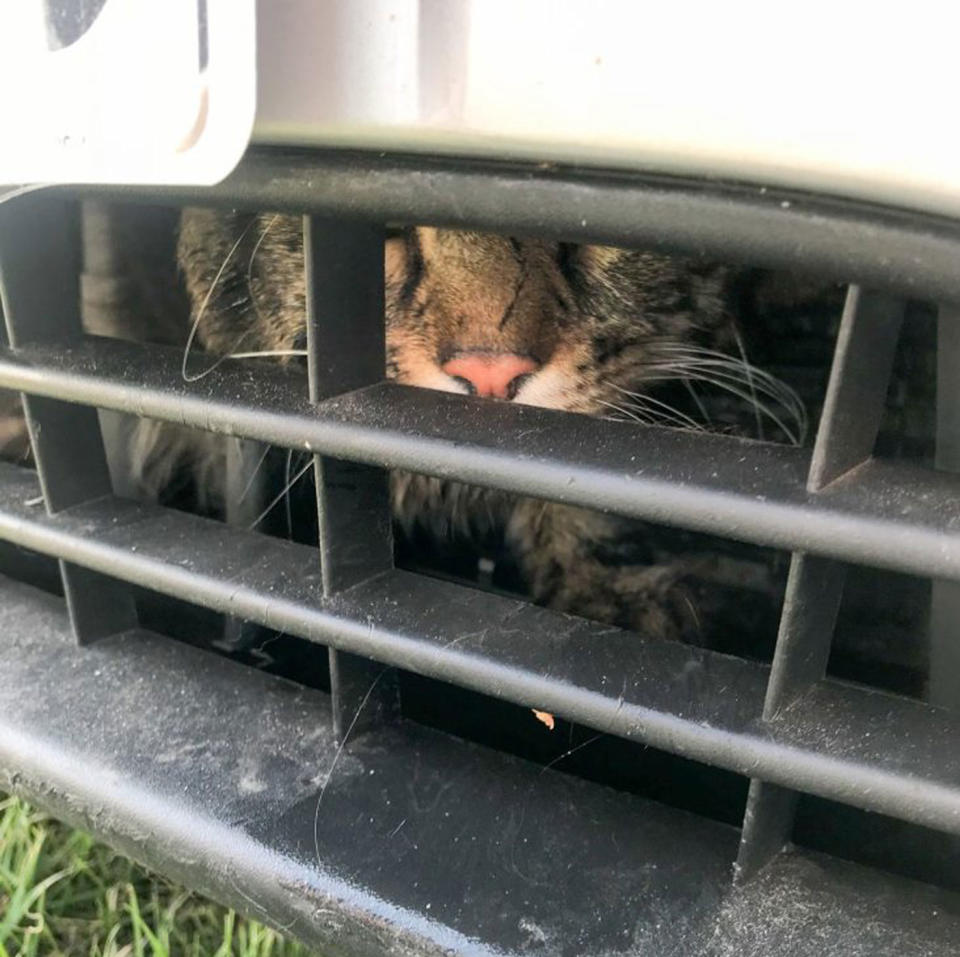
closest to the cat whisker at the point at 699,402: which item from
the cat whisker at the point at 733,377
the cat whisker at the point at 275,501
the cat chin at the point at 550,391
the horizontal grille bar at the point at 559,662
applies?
the cat whisker at the point at 733,377

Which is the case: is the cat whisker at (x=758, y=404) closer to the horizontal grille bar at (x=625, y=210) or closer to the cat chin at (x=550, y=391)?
the cat chin at (x=550, y=391)

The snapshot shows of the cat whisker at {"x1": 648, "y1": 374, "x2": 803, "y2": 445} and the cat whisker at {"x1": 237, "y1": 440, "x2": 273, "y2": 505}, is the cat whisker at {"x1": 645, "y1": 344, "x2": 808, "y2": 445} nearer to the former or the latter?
the cat whisker at {"x1": 648, "y1": 374, "x2": 803, "y2": 445}

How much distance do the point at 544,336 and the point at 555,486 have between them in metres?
0.64

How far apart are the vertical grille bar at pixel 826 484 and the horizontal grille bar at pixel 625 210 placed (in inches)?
2.0

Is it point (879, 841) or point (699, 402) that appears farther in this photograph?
point (699, 402)

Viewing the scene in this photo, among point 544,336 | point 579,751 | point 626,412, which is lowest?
point 579,751

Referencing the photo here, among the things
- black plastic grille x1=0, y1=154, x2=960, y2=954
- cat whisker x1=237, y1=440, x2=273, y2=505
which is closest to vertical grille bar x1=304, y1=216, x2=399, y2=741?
black plastic grille x1=0, y1=154, x2=960, y2=954

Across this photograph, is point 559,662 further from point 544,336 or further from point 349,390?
point 544,336

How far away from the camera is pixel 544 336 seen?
130 centimetres

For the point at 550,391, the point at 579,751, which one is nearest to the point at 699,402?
the point at 550,391

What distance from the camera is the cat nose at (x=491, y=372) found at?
1.25m

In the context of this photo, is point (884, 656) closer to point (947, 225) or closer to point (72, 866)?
point (947, 225)

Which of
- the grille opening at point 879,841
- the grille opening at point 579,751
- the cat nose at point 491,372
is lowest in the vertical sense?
the grille opening at point 579,751

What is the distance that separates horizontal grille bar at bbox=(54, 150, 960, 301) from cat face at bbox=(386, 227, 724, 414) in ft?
1.89
